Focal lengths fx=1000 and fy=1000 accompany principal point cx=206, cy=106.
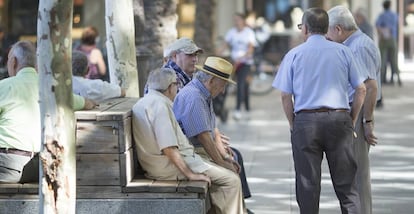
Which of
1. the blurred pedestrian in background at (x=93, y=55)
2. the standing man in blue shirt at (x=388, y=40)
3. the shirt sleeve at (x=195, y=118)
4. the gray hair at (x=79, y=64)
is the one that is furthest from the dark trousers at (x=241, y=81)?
the shirt sleeve at (x=195, y=118)

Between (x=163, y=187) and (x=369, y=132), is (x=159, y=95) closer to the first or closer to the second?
(x=163, y=187)

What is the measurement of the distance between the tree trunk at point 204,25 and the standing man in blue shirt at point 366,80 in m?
11.6

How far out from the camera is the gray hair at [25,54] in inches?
306

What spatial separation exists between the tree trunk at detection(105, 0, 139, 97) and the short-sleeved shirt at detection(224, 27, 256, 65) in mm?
7652

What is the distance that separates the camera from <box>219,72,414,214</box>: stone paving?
31.8 feet

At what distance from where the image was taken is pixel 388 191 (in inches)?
405

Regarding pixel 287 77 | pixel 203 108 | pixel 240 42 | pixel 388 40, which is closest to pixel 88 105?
pixel 203 108

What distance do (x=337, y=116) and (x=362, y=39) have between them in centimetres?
98

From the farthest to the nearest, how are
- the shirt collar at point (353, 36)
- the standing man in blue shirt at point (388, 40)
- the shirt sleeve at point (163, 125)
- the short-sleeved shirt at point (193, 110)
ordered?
1. the standing man in blue shirt at point (388, 40)
2. the shirt collar at point (353, 36)
3. the short-sleeved shirt at point (193, 110)
4. the shirt sleeve at point (163, 125)

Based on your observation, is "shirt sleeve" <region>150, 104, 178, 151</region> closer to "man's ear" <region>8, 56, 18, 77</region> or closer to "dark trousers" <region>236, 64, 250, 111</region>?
"man's ear" <region>8, 56, 18, 77</region>

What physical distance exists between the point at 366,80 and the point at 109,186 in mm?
2274

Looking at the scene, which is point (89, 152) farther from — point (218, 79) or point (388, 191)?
point (388, 191)

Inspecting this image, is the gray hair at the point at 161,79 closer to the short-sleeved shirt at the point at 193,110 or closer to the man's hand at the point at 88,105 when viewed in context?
the short-sleeved shirt at the point at 193,110

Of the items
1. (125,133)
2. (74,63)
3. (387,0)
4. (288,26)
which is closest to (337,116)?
(125,133)
